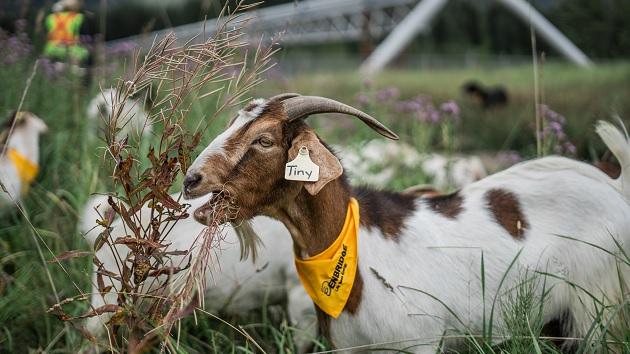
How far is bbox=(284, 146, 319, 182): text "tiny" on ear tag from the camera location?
255 centimetres

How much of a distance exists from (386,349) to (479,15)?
702 cm

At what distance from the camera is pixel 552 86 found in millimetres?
6422

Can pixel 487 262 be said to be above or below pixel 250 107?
below

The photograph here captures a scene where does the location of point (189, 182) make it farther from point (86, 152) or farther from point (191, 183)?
point (86, 152)

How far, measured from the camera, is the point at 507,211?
9.98 feet

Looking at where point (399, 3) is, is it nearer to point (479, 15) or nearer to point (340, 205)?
point (479, 15)

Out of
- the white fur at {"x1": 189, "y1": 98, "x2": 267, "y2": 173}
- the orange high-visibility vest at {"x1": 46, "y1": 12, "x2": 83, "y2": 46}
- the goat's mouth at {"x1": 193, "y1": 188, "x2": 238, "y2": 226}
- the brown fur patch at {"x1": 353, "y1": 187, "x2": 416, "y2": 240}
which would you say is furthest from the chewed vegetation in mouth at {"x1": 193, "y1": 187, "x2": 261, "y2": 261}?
the orange high-visibility vest at {"x1": 46, "y1": 12, "x2": 83, "y2": 46}

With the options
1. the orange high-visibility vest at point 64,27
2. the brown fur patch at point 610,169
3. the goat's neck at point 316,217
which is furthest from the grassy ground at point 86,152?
the brown fur patch at point 610,169

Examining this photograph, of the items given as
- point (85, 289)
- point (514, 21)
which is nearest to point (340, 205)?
point (85, 289)

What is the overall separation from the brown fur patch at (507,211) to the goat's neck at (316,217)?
708 mm

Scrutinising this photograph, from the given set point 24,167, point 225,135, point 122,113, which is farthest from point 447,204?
point 24,167

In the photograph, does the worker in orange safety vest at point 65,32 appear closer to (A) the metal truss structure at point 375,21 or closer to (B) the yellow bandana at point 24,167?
(B) the yellow bandana at point 24,167

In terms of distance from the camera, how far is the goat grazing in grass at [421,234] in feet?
8.54

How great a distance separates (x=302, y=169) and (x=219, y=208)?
340mm
